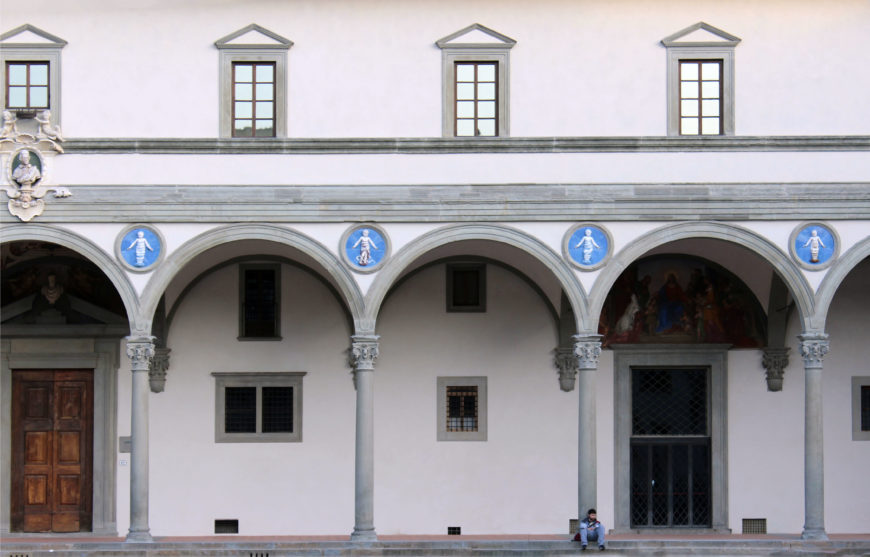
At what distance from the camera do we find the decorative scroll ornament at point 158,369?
74.5ft

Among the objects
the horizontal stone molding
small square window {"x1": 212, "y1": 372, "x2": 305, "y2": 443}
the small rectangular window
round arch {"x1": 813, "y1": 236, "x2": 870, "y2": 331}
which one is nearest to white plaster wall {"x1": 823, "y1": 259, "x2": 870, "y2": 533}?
round arch {"x1": 813, "y1": 236, "x2": 870, "y2": 331}

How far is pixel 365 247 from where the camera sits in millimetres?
20328

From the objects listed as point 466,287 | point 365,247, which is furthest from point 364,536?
point 466,287

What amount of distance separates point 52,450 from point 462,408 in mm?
7303

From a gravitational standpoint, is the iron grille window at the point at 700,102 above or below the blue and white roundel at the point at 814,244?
above

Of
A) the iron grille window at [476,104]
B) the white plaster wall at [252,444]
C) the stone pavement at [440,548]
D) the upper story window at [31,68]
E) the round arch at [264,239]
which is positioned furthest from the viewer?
the white plaster wall at [252,444]

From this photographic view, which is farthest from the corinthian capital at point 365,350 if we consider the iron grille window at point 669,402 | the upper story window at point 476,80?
the iron grille window at point 669,402

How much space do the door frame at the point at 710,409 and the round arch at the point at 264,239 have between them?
17.9 feet

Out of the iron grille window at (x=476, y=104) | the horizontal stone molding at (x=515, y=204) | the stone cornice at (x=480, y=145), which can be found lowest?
the horizontal stone molding at (x=515, y=204)

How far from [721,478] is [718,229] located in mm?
5114

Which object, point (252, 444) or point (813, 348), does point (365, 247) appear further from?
point (813, 348)

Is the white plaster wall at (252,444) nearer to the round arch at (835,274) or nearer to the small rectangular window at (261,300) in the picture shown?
the small rectangular window at (261,300)

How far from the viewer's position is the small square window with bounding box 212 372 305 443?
2297cm

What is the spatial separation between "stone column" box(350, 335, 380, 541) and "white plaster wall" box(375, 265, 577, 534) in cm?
252
